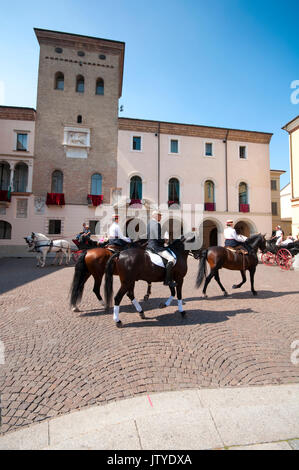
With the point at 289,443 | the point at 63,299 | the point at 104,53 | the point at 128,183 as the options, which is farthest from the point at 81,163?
the point at 289,443

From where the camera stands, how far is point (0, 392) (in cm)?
241

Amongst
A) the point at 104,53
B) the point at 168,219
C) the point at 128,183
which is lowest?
the point at 168,219

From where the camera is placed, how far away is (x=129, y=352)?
326 cm

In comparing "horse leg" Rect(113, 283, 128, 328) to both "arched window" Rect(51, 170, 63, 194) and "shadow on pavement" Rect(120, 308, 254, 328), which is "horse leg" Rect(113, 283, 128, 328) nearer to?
"shadow on pavement" Rect(120, 308, 254, 328)

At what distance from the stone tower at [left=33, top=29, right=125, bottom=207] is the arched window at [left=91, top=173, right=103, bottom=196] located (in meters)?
0.39

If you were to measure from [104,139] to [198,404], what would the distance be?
23072 millimetres

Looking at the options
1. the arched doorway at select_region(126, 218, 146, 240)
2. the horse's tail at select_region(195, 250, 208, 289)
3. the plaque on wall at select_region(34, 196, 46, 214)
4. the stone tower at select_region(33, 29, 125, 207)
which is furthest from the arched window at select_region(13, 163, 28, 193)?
the horse's tail at select_region(195, 250, 208, 289)

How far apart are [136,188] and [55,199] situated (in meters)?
7.76

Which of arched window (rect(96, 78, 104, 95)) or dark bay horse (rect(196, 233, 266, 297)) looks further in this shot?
arched window (rect(96, 78, 104, 95))

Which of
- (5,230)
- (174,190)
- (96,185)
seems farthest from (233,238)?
(5,230)

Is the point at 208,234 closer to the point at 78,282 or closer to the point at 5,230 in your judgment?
the point at 5,230

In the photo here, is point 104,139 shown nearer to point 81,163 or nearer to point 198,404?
point 81,163

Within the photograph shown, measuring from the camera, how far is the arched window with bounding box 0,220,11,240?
20219 mm

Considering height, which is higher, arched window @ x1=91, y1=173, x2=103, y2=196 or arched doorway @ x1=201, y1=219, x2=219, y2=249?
arched window @ x1=91, y1=173, x2=103, y2=196
